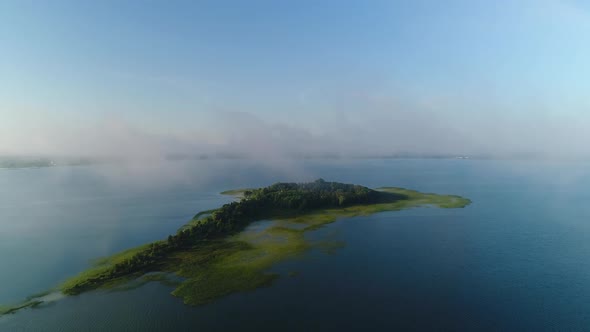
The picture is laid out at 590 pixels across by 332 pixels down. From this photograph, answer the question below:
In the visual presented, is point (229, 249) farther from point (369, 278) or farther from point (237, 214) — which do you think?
point (369, 278)

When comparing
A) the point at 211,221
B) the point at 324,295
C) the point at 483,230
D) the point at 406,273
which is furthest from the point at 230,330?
the point at 483,230

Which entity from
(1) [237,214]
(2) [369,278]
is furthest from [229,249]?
(2) [369,278]

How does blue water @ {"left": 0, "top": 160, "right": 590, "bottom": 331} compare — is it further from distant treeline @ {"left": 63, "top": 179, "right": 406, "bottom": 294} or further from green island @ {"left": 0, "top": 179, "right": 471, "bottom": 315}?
distant treeline @ {"left": 63, "top": 179, "right": 406, "bottom": 294}

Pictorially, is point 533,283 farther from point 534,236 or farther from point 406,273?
point 534,236

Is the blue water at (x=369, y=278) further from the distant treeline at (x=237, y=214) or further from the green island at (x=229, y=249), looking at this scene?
the distant treeline at (x=237, y=214)

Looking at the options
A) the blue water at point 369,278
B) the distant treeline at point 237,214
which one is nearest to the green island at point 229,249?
the distant treeline at point 237,214
